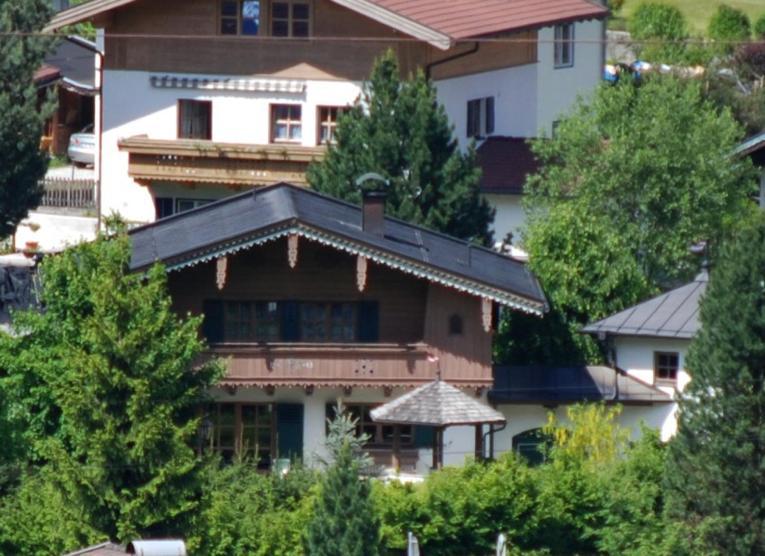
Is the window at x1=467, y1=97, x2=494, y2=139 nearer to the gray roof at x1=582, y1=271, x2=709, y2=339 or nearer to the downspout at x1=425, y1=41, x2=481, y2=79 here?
the downspout at x1=425, y1=41, x2=481, y2=79

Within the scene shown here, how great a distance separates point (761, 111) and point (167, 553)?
42.6m

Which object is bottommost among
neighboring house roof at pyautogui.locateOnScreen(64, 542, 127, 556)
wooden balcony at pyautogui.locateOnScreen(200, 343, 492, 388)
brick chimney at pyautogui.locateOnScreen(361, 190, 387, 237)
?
neighboring house roof at pyautogui.locateOnScreen(64, 542, 127, 556)

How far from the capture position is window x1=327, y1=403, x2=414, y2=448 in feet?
135

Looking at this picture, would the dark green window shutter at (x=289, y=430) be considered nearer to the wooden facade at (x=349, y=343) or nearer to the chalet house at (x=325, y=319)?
the chalet house at (x=325, y=319)

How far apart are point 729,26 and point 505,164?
92.3 ft

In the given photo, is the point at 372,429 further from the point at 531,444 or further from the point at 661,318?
the point at 661,318

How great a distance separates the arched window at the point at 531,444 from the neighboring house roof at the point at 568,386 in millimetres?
676

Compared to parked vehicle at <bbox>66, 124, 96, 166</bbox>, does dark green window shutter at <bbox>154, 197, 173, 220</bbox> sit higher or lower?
lower

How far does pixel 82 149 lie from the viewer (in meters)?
63.6

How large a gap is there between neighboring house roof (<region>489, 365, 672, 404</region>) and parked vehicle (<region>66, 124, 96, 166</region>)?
22.6 m

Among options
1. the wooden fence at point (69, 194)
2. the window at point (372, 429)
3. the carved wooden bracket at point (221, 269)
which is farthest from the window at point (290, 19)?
the window at point (372, 429)

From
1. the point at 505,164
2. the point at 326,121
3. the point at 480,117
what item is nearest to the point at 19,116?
the point at 326,121

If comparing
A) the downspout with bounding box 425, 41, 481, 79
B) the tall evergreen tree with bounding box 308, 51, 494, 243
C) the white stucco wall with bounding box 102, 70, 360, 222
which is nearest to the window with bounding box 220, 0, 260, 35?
the white stucco wall with bounding box 102, 70, 360, 222

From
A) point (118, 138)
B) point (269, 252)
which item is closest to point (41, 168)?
point (118, 138)
